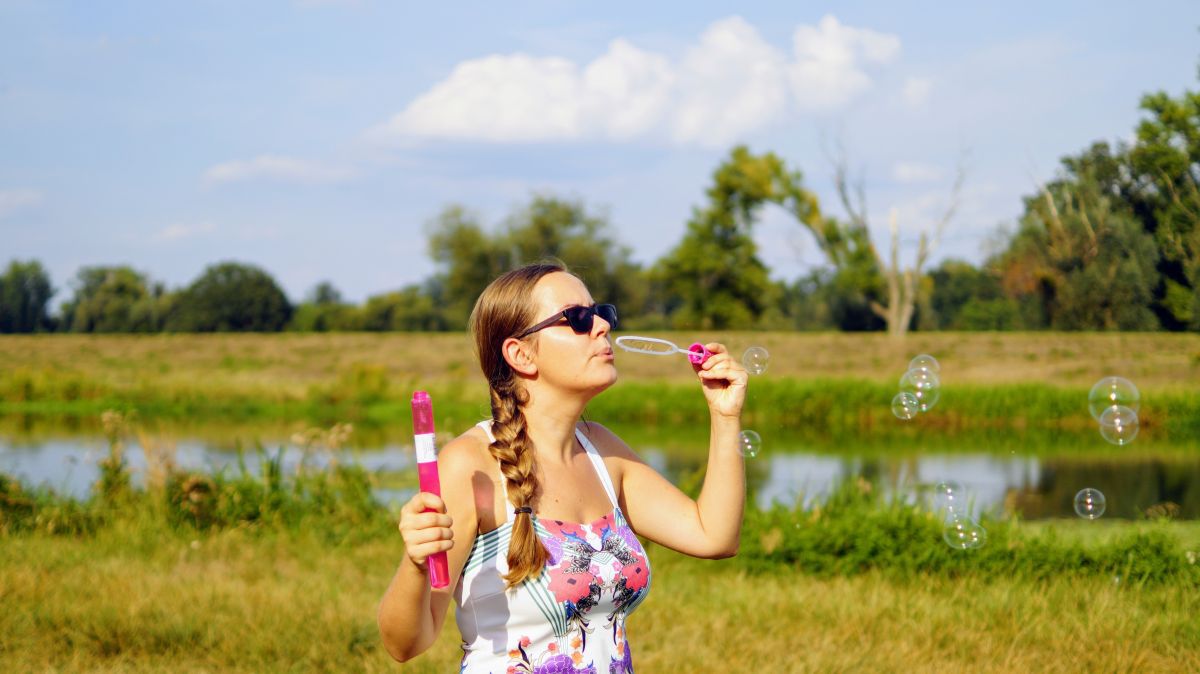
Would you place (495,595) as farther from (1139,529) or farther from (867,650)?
(1139,529)

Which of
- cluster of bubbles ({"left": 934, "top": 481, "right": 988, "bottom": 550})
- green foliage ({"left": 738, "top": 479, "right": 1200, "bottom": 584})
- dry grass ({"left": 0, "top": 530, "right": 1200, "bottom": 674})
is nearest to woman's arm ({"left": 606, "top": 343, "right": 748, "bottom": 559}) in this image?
dry grass ({"left": 0, "top": 530, "right": 1200, "bottom": 674})

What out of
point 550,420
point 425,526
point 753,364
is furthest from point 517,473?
point 753,364

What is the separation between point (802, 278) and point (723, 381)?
2862 inches

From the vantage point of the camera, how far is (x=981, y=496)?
1284cm

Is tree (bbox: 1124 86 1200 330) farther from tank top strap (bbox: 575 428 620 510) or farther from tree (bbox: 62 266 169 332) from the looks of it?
tree (bbox: 62 266 169 332)

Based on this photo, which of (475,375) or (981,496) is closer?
(981,496)

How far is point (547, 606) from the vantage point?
7.80 feet

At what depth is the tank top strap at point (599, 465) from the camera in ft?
8.73

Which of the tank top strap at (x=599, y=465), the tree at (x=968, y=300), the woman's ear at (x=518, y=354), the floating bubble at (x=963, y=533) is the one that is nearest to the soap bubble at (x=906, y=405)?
the floating bubble at (x=963, y=533)

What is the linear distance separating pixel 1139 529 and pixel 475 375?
24935mm

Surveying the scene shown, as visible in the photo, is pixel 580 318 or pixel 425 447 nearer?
pixel 425 447

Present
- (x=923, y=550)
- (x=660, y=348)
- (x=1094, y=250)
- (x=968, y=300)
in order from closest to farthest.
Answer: (x=660, y=348) → (x=923, y=550) → (x=1094, y=250) → (x=968, y=300)

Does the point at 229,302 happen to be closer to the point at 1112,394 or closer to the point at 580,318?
the point at 1112,394

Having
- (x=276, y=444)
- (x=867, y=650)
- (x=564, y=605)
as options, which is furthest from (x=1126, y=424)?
(x=276, y=444)
